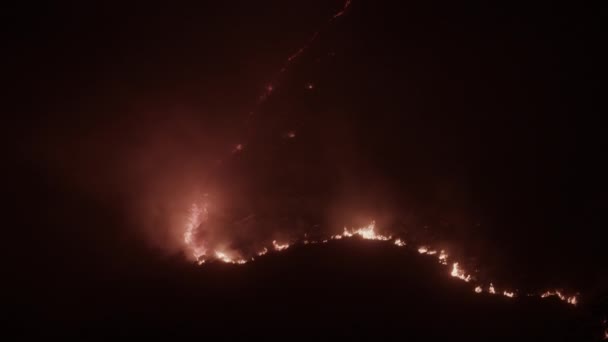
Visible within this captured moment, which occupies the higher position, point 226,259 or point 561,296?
point 226,259

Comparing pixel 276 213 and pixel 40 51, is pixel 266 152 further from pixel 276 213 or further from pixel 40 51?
pixel 40 51

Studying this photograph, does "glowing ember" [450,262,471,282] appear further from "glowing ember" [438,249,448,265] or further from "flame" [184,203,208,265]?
"flame" [184,203,208,265]

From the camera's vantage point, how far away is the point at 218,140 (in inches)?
338

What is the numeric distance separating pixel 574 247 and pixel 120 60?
29.7ft

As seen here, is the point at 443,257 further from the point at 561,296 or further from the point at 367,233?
the point at 561,296

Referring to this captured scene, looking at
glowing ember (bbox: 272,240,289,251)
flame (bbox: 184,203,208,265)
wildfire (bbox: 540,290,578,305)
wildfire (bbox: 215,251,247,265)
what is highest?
flame (bbox: 184,203,208,265)

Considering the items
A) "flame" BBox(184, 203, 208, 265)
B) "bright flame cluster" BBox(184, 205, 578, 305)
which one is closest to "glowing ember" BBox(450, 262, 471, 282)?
"bright flame cluster" BBox(184, 205, 578, 305)

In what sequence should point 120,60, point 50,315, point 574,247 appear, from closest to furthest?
point 50,315 < point 574,247 < point 120,60

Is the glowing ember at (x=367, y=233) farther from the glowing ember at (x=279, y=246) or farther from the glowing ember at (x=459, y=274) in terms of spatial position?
the glowing ember at (x=459, y=274)

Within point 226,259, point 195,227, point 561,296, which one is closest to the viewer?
point 561,296

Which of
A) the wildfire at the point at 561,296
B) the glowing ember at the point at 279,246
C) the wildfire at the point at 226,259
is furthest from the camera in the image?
the glowing ember at the point at 279,246

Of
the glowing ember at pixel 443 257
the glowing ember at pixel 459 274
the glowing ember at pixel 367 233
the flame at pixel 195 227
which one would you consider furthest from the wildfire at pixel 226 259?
the glowing ember at pixel 459 274

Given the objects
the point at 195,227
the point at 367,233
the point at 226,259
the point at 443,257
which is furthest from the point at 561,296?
the point at 195,227

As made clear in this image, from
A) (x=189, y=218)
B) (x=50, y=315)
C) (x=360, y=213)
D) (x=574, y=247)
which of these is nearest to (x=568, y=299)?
(x=574, y=247)
